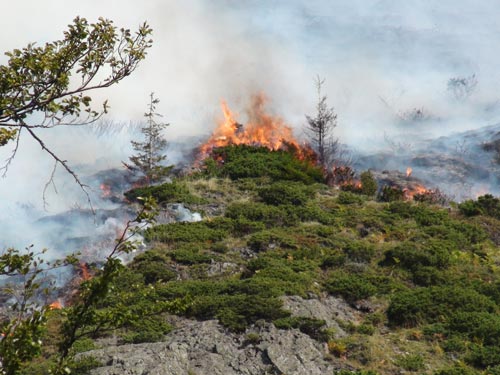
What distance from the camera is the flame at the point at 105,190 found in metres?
31.8

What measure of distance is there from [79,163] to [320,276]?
31468 millimetres

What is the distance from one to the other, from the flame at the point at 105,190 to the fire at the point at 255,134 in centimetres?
593

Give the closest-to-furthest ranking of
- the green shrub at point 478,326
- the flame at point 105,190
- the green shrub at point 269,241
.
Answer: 1. the green shrub at point 478,326
2. the green shrub at point 269,241
3. the flame at point 105,190

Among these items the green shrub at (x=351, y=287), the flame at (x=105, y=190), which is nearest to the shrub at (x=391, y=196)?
the green shrub at (x=351, y=287)

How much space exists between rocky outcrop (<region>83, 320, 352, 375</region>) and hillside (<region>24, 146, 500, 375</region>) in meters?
0.03

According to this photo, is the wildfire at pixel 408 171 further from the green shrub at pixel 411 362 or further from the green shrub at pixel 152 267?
the green shrub at pixel 411 362

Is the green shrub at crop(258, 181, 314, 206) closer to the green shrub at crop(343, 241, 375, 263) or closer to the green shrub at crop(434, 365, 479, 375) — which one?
the green shrub at crop(343, 241, 375, 263)

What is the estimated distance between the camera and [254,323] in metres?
14.2

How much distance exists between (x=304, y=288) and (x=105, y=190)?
19883 millimetres

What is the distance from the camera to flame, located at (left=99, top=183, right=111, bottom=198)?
31759 mm

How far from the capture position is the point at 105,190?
3456 centimetres

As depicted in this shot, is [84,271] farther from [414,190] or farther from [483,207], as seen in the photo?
[414,190]

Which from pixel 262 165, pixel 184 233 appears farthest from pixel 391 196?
pixel 184 233

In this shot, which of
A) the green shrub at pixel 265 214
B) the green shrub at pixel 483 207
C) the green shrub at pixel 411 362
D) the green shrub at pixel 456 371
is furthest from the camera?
the green shrub at pixel 483 207
